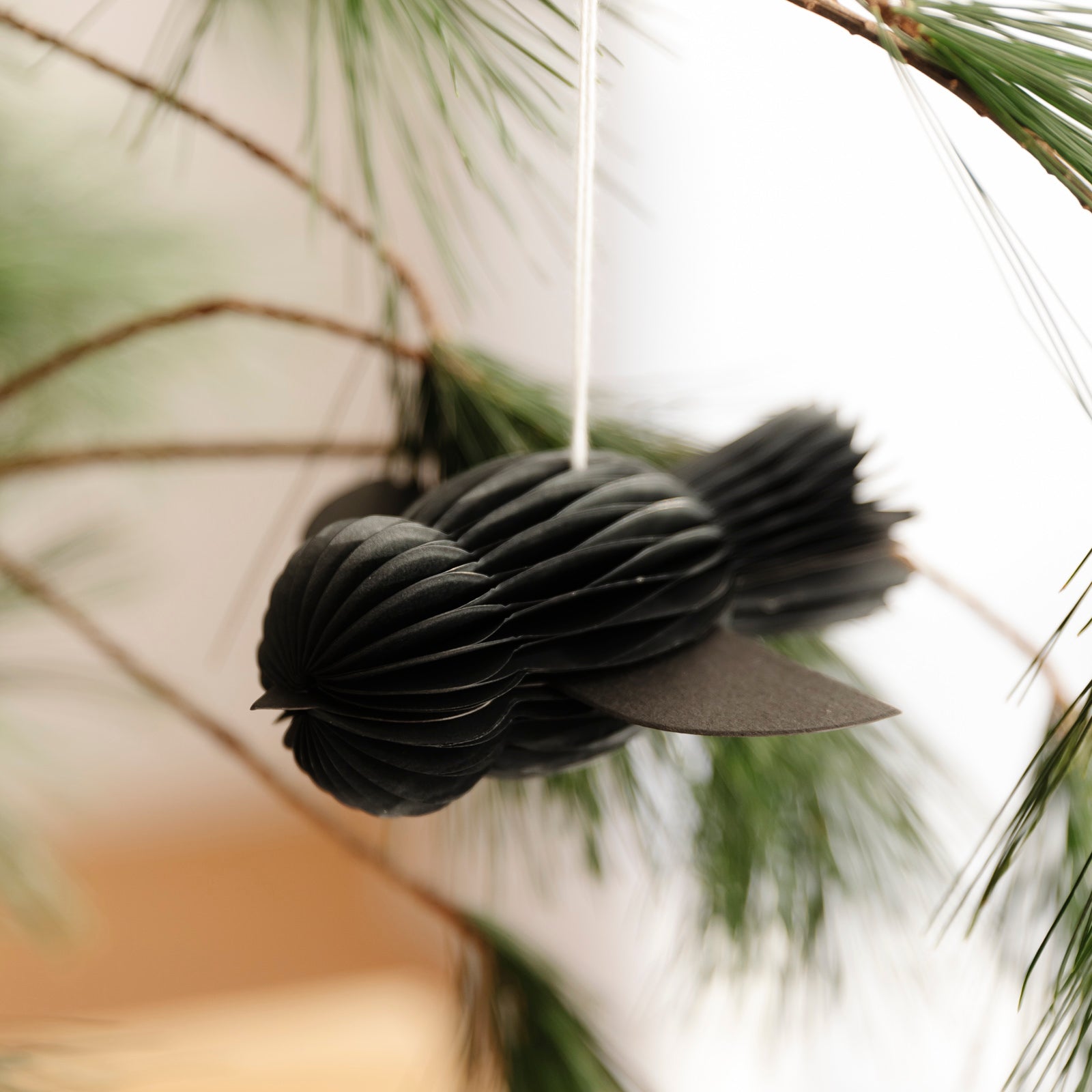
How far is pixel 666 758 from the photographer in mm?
358

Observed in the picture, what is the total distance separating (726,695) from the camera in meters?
0.19

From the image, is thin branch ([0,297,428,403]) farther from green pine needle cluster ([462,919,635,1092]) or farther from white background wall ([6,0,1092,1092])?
green pine needle cluster ([462,919,635,1092])

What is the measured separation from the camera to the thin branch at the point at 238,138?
0.25 meters

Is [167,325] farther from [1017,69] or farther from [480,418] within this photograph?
[1017,69]

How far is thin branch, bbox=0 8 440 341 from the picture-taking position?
25 cm

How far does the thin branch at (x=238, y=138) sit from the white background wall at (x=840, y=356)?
32mm

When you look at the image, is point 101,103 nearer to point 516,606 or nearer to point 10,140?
point 10,140

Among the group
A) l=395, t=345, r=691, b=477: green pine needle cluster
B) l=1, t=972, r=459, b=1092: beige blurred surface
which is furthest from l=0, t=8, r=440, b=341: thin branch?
l=1, t=972, r=459, b=1092: beige blurred surface

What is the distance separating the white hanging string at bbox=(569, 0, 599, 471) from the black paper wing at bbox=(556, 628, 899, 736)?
46 mm

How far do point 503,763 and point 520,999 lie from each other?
215mm

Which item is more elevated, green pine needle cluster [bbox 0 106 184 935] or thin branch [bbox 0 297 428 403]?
thin branch [bbox 0 297 428 403]

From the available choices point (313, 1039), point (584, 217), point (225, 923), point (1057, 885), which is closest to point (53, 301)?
point (584, 217)

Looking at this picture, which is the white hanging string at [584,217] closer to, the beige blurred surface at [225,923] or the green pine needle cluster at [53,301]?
the green pine needle cluster at [53,301]

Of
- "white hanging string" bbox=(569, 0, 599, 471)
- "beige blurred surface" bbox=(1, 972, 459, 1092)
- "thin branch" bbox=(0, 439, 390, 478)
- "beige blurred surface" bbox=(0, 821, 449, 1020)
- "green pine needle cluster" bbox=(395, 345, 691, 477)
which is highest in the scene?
"white hanging string" bbox=(569, 0, 599, 471)
